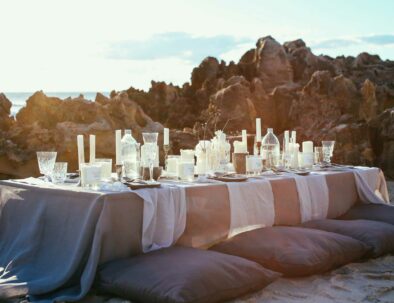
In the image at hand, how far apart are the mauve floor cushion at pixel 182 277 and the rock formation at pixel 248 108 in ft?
6.56

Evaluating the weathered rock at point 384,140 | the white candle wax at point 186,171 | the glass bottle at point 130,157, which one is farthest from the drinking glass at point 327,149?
the weathered rock at point 384,140

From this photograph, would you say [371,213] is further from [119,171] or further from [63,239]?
[63,239]

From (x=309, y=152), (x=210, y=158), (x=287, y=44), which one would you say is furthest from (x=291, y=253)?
(x=287, y=44)

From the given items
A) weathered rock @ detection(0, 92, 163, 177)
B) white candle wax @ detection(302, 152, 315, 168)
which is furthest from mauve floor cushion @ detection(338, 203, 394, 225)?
weathered rock @ detection(0, 92, 163, 177)

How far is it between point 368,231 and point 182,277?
2.05 metres

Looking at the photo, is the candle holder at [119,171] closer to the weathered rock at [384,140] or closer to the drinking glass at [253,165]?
the drinking glass at [253,165]

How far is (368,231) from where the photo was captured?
16.8ft

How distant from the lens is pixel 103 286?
12.9 ft

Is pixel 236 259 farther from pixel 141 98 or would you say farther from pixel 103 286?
pixel 141 98

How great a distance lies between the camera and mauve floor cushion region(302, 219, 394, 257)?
500cm

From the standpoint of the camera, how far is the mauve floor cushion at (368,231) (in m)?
5.00

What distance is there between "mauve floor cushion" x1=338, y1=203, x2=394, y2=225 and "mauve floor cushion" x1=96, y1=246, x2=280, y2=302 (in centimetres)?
189

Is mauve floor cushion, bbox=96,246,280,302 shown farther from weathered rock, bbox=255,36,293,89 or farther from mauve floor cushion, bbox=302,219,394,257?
weathered rock, bbox=255,36,293,89

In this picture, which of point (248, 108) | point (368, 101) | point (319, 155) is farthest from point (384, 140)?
point (368, 101)
